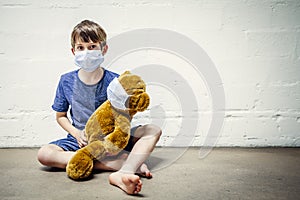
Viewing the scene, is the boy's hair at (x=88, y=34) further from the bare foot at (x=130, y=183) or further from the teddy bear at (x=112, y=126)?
the bare foot at (x=130, y=183)

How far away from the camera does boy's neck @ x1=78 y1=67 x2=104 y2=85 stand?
1320 millimetres

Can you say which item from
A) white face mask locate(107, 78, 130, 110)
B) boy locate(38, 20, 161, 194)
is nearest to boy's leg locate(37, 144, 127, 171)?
boy locate(38, 20, 161, 194)

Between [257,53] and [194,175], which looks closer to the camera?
[194,175]

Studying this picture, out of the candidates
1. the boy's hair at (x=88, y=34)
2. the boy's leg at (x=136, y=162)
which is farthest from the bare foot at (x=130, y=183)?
the boy's hair at (x=88, y=34)

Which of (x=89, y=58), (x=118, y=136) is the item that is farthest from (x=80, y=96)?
(x=118, y=136)

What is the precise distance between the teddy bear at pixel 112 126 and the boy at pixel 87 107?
78mm

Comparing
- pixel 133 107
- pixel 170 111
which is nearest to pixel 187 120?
pixel 170 111

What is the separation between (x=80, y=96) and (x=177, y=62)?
60 centimetres

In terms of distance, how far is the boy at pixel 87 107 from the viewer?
47.8 inches

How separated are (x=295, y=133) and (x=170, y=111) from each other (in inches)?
27.6

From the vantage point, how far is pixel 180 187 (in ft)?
3.50

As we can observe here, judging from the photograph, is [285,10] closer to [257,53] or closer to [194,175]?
[257,53]

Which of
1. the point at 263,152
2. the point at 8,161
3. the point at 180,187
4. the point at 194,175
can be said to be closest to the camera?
the point at 180,187

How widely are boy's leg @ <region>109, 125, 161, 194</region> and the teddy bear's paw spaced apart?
98mm
